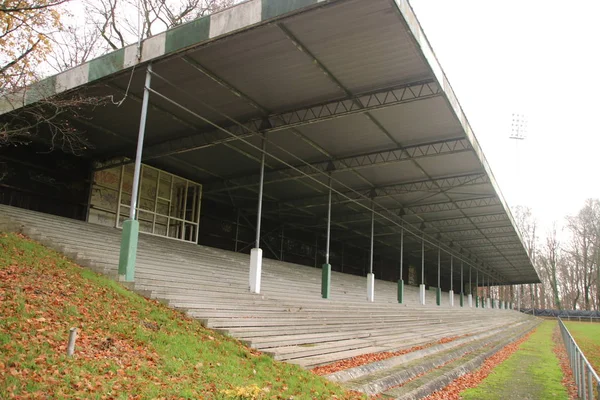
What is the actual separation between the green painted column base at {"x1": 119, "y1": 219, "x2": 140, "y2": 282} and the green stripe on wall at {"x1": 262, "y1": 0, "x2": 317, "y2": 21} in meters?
5.74

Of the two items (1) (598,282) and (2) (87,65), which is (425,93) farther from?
(1) (598,282)

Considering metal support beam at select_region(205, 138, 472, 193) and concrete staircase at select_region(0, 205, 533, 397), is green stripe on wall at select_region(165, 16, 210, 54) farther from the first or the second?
metal support beam at select_region(205, 138, 472, 193)

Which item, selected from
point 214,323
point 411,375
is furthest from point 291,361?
point 411,375

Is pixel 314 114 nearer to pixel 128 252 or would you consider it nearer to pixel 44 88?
pixel 128 252

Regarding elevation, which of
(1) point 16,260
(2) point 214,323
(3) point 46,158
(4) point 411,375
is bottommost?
(4) point 411,375

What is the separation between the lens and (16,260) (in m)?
9.59

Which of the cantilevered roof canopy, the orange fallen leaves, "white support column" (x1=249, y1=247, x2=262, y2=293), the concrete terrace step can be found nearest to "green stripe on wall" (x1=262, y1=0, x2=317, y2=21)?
the cantilevered roof canopy

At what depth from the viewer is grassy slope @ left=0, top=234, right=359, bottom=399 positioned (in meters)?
5.46

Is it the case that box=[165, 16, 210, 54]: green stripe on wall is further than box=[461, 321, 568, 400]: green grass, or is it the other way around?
box=[165, 16, 210, 54]: green stripe on wall

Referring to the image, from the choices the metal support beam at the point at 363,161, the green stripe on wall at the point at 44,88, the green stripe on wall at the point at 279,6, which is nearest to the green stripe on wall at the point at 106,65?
the green stripe on wall at the point at 44,88

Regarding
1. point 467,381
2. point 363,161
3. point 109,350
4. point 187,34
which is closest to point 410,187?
point 363,161

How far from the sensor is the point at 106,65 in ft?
42.0

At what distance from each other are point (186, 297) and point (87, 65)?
23.8 feet

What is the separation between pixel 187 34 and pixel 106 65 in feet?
9.40
